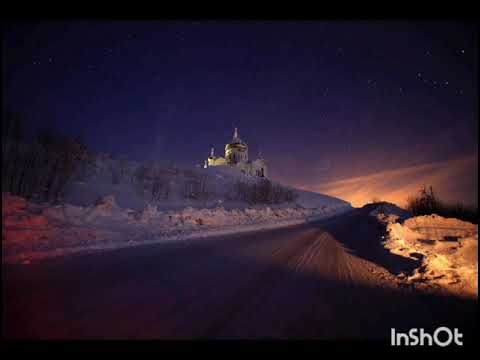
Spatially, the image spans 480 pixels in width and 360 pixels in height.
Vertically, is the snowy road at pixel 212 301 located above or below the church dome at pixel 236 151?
below

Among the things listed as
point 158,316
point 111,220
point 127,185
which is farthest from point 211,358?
point 127,185

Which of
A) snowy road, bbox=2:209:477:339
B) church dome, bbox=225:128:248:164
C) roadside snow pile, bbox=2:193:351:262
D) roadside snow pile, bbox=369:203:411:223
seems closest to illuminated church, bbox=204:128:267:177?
church dome, bbox=225:128:248:164

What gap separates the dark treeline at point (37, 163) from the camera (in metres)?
9.50

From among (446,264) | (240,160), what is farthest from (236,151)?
(446,264)

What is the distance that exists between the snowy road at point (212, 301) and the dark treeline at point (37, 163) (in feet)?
26.2

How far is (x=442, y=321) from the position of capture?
8.51 ft

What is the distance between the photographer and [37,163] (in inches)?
477

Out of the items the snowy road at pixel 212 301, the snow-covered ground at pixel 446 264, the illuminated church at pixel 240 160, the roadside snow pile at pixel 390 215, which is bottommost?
the snowy road at pixel 212 301

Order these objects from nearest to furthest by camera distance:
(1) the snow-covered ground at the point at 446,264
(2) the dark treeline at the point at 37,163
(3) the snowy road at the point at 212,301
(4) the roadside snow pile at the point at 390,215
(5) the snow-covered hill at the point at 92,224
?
(3) the snowy road at the point at 212,301, (1) the snow-covered ground at the point at 446,264, (5) the snow-covered hill at the point at 92,224, (2) the dark treeline at the point at 37,163, (4) the roadside snow pile at the point at 390,215

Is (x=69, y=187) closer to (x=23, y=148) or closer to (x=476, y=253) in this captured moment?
(x=23, y=148)
